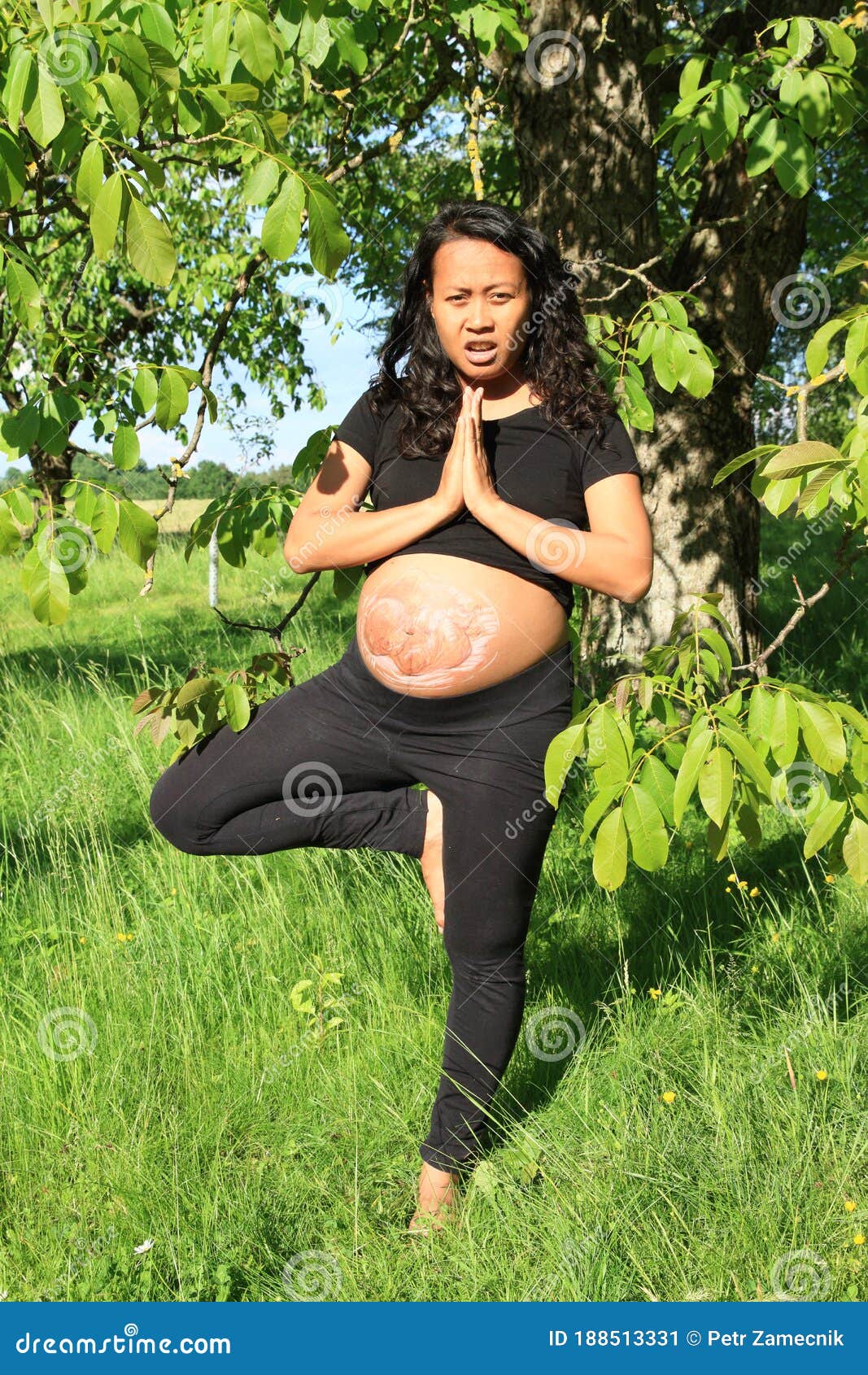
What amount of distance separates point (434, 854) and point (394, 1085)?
Answer: 0.69m

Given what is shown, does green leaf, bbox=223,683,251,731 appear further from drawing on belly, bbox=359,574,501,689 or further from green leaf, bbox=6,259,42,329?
green leaf, bbox=6,259,42,329

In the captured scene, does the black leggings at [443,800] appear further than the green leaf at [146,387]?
Yes

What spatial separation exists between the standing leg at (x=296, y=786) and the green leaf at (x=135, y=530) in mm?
436

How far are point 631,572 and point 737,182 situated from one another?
314cm

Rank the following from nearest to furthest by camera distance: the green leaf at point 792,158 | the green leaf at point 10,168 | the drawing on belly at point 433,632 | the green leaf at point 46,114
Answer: the green leaf at point 46,114
the green leaf at point 10,168
the drawing on belly at point 433,632
the green leaf at point 792,158

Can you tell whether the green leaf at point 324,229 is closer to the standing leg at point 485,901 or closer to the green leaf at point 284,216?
the green leaf at point 284,216

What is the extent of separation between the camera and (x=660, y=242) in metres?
4.27

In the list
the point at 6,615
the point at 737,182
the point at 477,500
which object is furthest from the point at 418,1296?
the point at 6,615

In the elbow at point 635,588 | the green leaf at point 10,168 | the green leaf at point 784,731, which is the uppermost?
the green leaf at point 10,168

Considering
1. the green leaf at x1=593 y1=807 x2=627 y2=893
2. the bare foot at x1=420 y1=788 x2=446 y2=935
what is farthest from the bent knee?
the green leaf at x1=593 y1=807 x2=627 y2=893

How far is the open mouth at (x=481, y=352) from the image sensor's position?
1988 mm

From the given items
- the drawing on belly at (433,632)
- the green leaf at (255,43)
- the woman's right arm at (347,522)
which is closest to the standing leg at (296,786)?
the drawing on belly at (433,632)

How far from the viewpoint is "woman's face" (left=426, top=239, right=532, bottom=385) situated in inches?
77.8

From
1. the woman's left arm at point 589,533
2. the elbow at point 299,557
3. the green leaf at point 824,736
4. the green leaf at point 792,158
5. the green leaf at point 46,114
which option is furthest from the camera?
the green leaf at point 792,158
